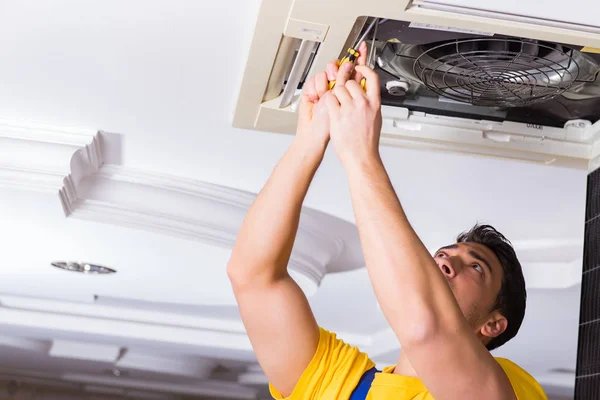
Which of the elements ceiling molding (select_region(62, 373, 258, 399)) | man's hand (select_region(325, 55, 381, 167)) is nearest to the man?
man's hand (select_region(325, 55, 381, 167))

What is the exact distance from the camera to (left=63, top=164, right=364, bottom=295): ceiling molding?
3.39m

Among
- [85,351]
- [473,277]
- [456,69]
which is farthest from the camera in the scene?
[85,351]

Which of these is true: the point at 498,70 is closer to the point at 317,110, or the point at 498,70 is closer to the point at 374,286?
the point at 317,110

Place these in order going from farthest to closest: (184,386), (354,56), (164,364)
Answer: (184,386), (164,364), (354,56)

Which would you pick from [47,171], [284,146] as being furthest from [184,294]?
[284,146]

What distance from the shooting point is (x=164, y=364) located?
8.00 m

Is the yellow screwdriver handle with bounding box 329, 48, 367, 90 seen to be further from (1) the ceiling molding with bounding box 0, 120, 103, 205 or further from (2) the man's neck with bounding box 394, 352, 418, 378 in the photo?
(1) the ceiling molding with bounding box 0, 120, 103, 205

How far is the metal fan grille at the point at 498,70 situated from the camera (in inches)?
72.1

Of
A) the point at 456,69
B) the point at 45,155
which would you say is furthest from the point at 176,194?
the point at 456,69

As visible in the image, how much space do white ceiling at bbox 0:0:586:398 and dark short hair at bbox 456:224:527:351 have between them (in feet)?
2.77

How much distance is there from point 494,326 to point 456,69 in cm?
64

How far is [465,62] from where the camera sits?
1887 mm

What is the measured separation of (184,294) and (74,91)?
2.66 metres

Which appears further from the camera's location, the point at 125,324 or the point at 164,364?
the point at 164,364
